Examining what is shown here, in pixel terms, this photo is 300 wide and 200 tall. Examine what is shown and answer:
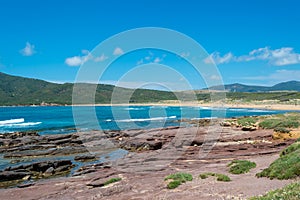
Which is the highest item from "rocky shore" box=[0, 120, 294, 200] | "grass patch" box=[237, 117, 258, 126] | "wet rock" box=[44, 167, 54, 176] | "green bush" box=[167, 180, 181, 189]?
"grass patch" box=[237, 117, 258, 126]

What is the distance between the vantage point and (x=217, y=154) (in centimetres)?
3066

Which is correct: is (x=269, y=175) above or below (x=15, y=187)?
above

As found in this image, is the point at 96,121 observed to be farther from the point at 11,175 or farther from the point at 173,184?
the point at 173,184

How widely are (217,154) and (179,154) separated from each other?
4.12m

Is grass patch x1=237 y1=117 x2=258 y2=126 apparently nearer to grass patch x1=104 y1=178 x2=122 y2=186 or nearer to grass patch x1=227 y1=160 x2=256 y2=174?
grass patch x1=227 y1=160 x2=256 y2=174

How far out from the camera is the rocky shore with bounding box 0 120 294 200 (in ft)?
56.6

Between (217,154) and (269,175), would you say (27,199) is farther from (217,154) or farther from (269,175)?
(217,154)

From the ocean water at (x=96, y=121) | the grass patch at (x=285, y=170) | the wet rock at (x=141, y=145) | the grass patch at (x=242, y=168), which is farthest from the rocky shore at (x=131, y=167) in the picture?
the ocean water at (x=96, y=121)

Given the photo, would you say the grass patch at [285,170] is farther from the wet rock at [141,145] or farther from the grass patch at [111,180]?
the wet rock at [141,145]

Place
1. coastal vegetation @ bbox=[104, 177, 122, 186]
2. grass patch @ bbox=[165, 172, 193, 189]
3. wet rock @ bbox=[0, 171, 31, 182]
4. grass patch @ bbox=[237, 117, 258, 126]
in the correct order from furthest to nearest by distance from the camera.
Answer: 1. grass patch @ bbox=[237, 117, 258, 126]
2. wet rock @ bbox=[0, 171, 31, 182]
3. coastal vegetation @ bbox=[104, 177, 122, 186]
4. grass patch @ bbox=[165, 172, 193, 189]

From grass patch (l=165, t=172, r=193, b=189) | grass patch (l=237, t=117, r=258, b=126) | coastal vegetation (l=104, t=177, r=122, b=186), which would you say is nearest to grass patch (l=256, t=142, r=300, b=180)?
grass patch (l=165, t=172, r=193, b=189)

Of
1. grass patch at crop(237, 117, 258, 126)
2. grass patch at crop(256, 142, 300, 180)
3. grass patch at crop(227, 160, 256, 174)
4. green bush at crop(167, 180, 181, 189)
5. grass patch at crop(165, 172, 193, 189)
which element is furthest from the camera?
grass patch at crop(237, 117, 258, 126)

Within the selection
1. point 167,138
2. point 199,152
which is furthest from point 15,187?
point 167,138

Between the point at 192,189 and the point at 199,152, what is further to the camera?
the point at 199,152
